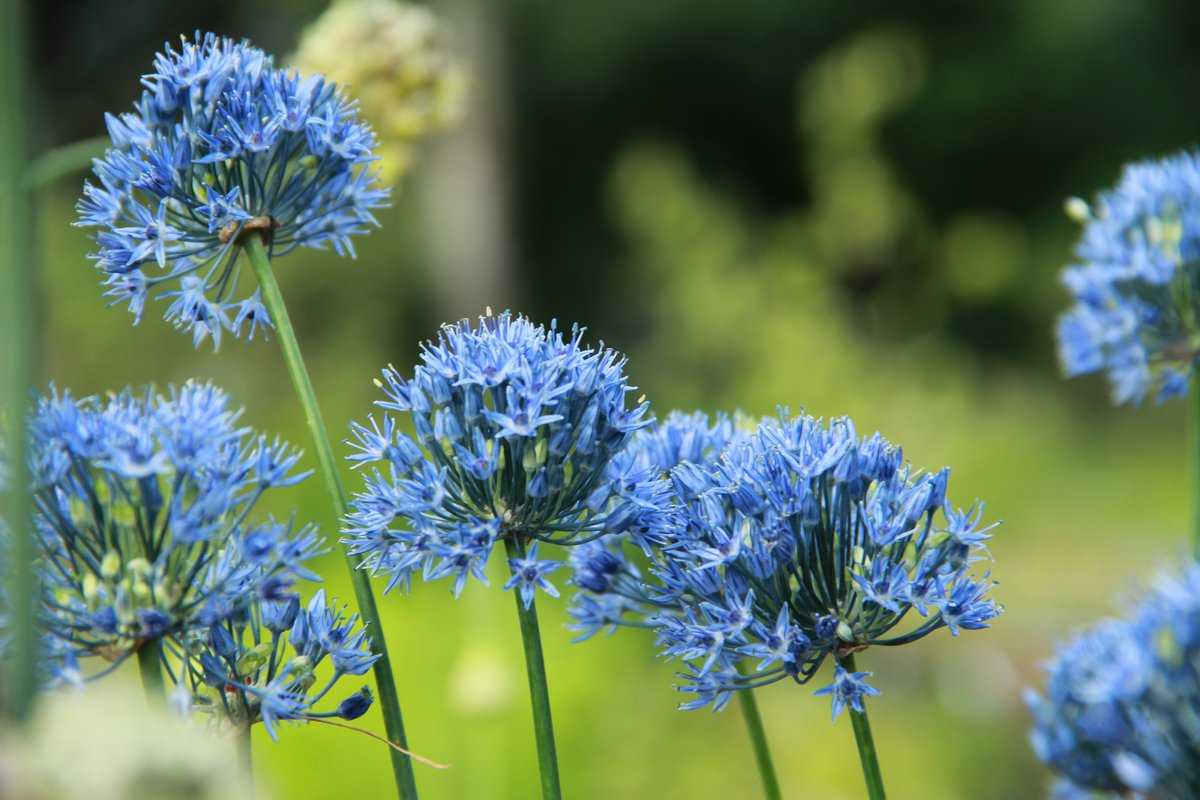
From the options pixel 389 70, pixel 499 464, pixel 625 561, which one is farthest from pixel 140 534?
pixel 389 70

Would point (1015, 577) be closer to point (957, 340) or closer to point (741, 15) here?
point (957, 340)

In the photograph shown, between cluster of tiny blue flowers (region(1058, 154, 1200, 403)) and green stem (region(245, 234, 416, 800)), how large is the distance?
1594 millimetres

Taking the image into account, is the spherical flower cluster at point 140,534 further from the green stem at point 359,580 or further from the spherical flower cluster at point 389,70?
the spherical flower cluster at point 389,70

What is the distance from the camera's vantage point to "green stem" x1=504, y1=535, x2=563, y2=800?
1.34 m

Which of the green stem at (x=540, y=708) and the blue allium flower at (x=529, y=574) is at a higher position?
the blue allium flower at (x=529, y=574)

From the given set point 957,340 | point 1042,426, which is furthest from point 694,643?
point 957,340

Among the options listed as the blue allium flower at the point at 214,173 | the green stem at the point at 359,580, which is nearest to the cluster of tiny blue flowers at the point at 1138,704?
the green stem at the point at 359,580

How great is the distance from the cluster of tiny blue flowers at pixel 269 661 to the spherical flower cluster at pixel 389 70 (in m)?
1.57

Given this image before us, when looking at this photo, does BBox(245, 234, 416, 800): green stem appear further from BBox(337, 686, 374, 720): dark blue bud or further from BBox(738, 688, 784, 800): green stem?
BBox(738, 688, 784, 800): green stem

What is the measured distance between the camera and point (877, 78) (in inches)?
380

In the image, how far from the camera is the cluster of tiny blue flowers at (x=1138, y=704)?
3.78 feet

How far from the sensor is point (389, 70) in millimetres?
2863

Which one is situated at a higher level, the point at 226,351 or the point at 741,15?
the point at 741,15

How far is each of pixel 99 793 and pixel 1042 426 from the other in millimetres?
13246
